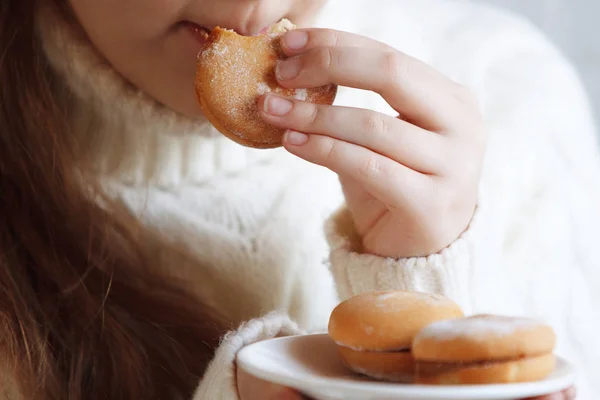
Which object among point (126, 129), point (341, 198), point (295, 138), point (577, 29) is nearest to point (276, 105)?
point (295, 138)

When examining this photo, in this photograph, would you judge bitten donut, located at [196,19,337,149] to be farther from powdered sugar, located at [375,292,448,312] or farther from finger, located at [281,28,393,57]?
powdered sugar, located at [375,292,448,312]

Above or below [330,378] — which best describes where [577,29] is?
above

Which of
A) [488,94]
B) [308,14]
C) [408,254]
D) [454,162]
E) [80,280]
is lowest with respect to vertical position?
[80,280]

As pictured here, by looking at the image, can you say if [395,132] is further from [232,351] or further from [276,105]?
[232,351]

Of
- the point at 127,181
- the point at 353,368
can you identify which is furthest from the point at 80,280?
the point at 353,368

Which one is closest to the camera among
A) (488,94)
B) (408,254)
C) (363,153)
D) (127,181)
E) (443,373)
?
(443,373)

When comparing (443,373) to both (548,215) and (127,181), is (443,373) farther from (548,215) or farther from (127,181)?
(548,215)
